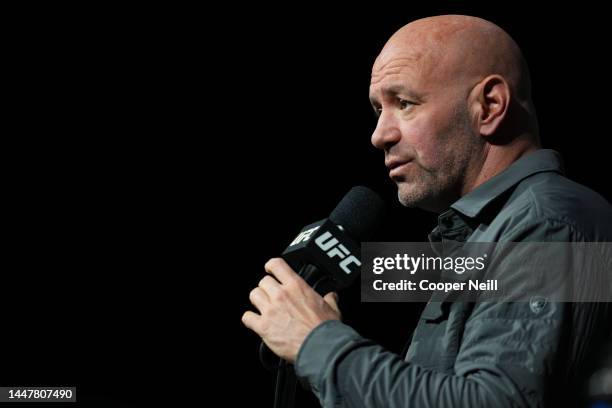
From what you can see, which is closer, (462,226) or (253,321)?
(253,321)

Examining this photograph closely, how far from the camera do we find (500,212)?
138 cm

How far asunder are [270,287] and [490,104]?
0.56 meters

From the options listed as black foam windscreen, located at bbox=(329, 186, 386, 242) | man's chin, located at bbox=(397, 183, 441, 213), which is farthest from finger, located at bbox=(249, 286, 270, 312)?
man's chin, located at bbox=(397, 183, 441, 213)

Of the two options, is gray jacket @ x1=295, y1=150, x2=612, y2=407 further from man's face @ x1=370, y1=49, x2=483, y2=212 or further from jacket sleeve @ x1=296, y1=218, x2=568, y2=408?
man's face @ x1=370, y1=49, x2=483, y2=212

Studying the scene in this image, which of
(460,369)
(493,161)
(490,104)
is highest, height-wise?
(490,104)

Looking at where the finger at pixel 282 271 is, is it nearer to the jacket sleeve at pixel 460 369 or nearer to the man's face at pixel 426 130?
the jacket sleeve at pixel 460 369

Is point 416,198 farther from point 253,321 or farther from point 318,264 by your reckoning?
point 253,321

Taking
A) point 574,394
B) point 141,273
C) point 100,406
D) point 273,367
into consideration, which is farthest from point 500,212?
point 141,273

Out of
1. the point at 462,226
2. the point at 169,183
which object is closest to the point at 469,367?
the point at 462,226

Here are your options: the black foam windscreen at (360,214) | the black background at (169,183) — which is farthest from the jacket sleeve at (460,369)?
the black background at (169,183)

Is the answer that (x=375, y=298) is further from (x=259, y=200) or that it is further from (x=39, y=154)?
(x=39, y=154)

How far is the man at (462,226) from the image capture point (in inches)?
44.3

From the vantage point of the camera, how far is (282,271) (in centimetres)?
134

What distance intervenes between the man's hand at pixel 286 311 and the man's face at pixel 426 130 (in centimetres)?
34
